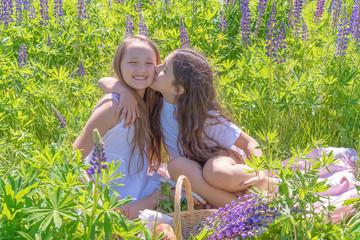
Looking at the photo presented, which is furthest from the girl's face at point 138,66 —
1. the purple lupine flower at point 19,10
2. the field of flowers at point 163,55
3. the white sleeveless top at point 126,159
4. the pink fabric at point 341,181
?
the purple lupine flower at point 19,10

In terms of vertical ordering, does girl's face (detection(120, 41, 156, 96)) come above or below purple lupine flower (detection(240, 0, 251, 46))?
below

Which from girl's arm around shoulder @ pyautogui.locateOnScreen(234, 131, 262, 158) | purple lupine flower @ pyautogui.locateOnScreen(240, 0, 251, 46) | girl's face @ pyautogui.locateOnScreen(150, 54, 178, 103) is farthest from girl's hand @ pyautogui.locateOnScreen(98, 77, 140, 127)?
purple lupine flower @ pyautogui.locateOnScreen(240, 0, 251, 46)

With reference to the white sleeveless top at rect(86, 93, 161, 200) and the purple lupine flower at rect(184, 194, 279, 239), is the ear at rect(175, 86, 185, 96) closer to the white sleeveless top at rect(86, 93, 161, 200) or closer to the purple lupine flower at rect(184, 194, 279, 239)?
the white sleeveless top at rect(86, 93, 161, 200)

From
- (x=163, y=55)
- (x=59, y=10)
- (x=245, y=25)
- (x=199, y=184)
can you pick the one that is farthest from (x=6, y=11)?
(x=199, y=184)

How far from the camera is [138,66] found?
3.00m

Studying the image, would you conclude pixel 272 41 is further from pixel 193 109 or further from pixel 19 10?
pixel 19 10

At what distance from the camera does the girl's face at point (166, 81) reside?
9.84 feet

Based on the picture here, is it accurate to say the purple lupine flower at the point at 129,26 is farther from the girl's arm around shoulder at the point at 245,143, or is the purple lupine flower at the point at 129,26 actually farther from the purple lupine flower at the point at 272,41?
the girl's arm around shoulder at the point at 245,143

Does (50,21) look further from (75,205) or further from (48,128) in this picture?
(75,205)

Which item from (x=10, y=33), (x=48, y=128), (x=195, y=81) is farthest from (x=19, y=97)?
(x=195, y=81)

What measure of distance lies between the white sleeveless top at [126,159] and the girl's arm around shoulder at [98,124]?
0.16 feet

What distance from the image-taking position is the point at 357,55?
370cm

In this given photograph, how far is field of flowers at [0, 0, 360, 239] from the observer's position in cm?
176

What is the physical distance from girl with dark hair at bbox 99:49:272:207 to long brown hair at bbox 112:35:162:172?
6 cm
